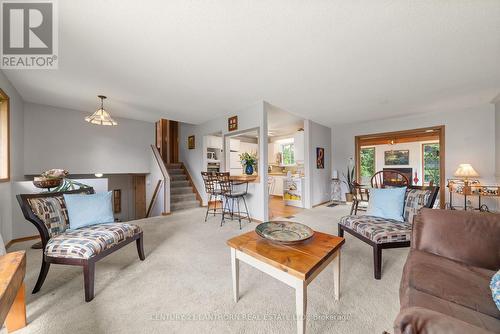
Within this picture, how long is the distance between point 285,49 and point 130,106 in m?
3.41

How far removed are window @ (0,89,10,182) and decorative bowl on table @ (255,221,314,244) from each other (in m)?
3.70

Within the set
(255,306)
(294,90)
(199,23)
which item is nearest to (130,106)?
(199,23)

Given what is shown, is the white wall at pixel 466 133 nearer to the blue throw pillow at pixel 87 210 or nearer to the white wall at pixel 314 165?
the white wall at pixel 314 165

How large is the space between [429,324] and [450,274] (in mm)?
803

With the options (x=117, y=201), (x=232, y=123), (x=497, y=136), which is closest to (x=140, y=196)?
(x=117, y=201)

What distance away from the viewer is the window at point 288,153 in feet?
22.1

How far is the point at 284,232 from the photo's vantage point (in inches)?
61.8

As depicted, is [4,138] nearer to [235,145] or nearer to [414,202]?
[235,145]

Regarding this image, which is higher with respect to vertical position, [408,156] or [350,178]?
[408,156]

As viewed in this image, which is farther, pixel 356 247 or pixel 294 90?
pixel 294 90

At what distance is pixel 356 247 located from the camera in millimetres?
2414

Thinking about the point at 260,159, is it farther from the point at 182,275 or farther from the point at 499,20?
the point at 499,20

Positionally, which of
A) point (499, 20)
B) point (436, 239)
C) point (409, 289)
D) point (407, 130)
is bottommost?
point (409, 289)

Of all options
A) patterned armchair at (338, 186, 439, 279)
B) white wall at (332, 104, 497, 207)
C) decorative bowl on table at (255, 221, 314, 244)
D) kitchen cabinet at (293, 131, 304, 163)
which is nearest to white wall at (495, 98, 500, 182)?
white wall at (332, 104, 497, 207)
